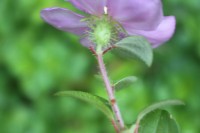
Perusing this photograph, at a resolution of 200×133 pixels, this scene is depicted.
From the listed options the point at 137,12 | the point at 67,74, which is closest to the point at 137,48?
the point at 137,12

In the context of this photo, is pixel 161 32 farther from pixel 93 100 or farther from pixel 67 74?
pixel 67 74

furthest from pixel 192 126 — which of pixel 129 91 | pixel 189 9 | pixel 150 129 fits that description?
pixel 150 129

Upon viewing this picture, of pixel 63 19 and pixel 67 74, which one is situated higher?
pixel 63 19

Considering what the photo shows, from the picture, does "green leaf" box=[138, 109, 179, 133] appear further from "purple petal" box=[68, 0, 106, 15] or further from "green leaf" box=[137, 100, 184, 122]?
"purple petal" box=[68, 0, 106, 15]

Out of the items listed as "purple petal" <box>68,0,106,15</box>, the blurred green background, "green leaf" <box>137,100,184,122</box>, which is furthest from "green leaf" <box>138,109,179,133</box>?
the blurred green background

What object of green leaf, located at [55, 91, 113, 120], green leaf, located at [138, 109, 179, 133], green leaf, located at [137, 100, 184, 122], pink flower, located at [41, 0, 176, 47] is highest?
pink flower, located at [41, 0, 176, 47]

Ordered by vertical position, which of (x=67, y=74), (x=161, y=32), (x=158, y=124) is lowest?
(x=67, y=74)

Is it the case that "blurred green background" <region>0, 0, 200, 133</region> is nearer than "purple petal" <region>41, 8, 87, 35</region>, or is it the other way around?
"purple petal" <region>41, 8, 87, 35</region>
